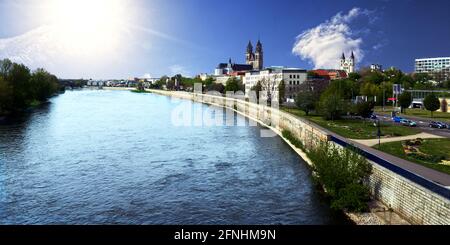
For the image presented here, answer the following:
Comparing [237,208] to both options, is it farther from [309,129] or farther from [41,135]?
[41,135]

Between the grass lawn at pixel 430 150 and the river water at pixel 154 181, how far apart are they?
6.71m

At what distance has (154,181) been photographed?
2967 centimetres

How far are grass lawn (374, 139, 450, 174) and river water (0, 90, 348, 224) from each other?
6.71 meters

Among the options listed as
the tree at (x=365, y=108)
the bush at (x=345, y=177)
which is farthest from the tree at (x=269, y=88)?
the bush at (x=345, y=177)

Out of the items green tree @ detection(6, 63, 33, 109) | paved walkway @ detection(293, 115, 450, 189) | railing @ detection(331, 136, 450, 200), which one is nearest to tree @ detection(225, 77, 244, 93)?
green tree @ detection(6, 63, 33, 109)

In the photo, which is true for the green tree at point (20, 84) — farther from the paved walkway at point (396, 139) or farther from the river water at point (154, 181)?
the paved walkway at point (396, 139)

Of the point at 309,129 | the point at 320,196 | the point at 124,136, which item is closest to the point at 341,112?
the point at 309,129

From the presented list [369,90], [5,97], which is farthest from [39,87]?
[369,90]

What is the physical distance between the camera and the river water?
22688mm

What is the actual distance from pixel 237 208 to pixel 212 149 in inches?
765

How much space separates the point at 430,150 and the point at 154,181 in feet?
67.1

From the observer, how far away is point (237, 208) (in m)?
23.7

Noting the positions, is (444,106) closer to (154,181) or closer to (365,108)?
→ (365,108)

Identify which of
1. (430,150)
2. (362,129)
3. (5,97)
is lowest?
(430,150)
